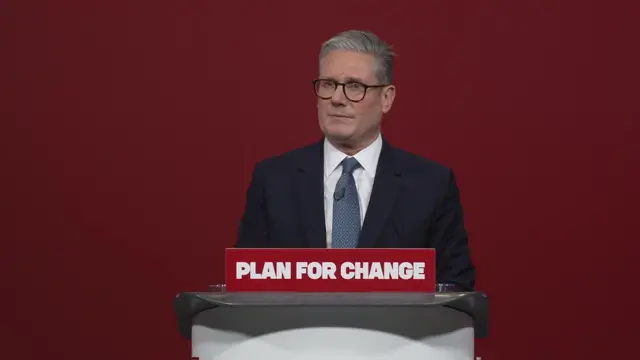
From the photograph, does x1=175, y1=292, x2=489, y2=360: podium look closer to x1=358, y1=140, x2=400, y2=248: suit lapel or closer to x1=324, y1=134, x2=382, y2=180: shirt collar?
x1=358, y1=140, x2=400, y2=248: suit lapel

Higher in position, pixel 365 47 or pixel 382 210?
pixel 365 47

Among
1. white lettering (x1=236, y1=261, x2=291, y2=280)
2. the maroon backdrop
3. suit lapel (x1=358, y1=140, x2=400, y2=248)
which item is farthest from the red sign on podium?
the maroon backdrop

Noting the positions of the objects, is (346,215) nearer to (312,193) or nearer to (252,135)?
(312,193)

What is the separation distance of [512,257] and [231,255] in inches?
72.8

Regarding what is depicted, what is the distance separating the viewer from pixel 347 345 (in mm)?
1430

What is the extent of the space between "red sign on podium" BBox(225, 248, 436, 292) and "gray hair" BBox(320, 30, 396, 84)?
88 centimetres

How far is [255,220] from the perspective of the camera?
7.74 feet

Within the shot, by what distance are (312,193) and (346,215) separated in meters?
0.09

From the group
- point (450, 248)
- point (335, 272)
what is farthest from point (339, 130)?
point (335, 272)

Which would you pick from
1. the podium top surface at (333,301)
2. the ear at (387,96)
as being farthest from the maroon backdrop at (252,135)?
the podium top surface at (333,301)

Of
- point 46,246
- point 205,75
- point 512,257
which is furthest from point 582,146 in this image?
point 46,246

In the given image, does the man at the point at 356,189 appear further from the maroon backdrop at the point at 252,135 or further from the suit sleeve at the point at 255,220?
the maroon backdrop at the point at 252,135

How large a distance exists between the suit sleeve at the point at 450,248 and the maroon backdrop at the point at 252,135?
871 mm

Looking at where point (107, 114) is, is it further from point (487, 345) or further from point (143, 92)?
point (487, 345)
